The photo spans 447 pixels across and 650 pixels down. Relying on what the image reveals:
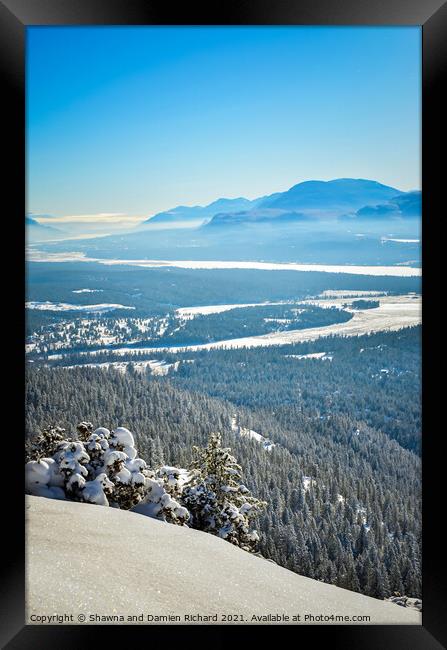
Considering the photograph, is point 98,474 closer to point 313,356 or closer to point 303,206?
point 303,206

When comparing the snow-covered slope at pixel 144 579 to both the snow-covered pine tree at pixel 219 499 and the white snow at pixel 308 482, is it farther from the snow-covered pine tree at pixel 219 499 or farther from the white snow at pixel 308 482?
the white snow at pixel 308 482

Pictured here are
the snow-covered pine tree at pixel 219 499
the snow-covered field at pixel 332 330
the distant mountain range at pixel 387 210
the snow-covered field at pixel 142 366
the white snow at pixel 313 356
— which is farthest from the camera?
the white snow at pixel 313 356

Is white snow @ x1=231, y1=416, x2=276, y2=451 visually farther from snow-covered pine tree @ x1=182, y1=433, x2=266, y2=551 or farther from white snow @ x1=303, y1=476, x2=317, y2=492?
snow-covered pine tree @ x1=182, y1=433, x2=266, y2=551

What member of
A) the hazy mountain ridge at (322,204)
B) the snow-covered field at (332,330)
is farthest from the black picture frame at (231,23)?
the snow-covered field at (332,330)

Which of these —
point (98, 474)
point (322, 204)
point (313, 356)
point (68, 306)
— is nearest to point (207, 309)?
point (68, 306)

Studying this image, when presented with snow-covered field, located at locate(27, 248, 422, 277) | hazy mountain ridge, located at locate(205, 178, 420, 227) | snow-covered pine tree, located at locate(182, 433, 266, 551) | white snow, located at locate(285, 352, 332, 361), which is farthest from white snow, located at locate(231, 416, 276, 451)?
snow-covered pine tree, located at locate(182, 433, 266, 551)

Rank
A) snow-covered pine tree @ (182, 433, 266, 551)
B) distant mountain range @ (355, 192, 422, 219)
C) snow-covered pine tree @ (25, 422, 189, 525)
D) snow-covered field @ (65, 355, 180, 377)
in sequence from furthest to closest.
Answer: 1. snow-covered field @ (65, 355, 180, 377)
2. distant mountain range @ (355, 192, 422, 219)
3. snow-covered pine tree @ (182, 433, 266, 551)
4. snow-covered pine tree @ (25, 422, 189, 525)

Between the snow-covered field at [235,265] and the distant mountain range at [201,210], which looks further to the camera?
the distant mountain range at [201,210]
